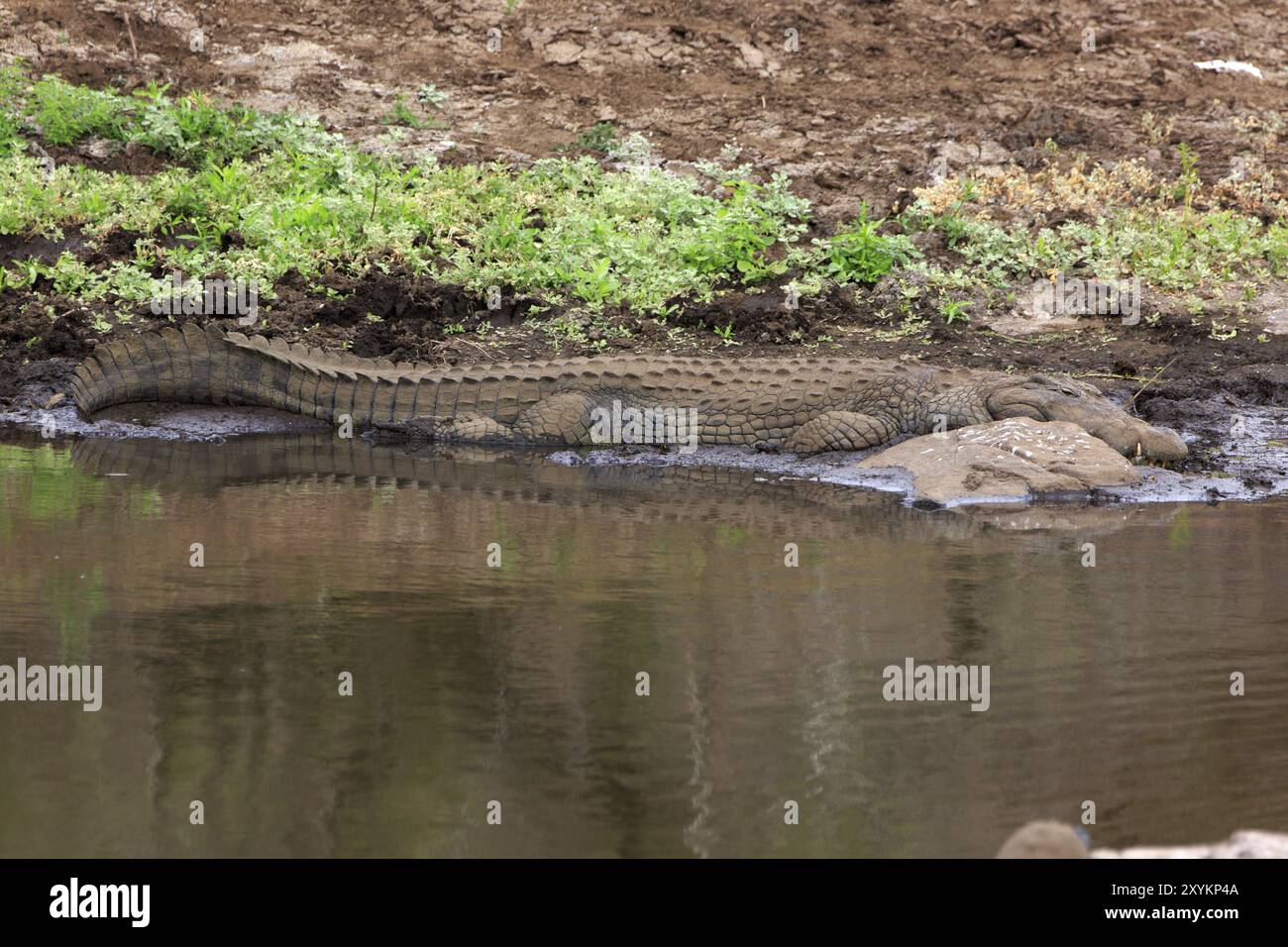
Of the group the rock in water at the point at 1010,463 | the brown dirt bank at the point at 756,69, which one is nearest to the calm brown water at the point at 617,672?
the rock in water at the point at 1010,463

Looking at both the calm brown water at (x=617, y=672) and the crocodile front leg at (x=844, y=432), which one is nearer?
the calm brown water at (x=617, y=672)

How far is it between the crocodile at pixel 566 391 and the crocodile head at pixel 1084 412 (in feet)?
0.04

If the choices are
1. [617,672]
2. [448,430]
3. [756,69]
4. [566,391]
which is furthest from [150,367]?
[756,69]

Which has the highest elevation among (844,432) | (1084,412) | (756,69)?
(756,69)

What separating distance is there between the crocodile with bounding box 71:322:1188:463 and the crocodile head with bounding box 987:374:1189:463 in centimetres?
1

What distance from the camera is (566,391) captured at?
1022cm

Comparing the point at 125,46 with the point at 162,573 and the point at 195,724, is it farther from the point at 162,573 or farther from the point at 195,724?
the point at 195,724

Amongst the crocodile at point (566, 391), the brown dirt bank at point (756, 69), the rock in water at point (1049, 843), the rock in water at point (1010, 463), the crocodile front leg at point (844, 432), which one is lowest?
the rock in water at point (1049, 843)

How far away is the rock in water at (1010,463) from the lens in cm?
861

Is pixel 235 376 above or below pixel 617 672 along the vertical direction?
above

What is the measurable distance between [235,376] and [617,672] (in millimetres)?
5991

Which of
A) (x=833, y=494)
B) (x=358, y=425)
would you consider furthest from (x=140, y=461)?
(x=833, y=494)

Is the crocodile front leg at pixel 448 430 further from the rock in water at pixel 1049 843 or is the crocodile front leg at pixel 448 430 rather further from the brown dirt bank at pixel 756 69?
the rock in water at pixel 1049 843

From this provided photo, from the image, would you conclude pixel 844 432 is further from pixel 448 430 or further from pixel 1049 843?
pixel 1049 843
